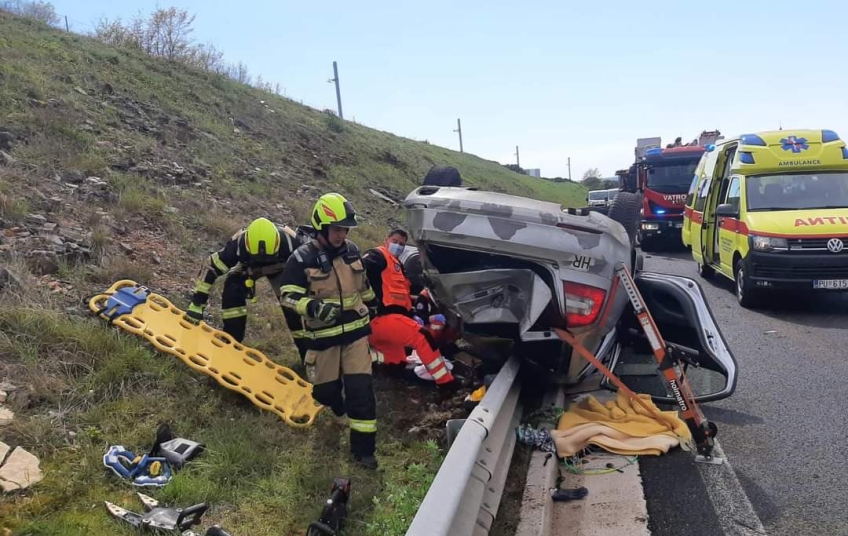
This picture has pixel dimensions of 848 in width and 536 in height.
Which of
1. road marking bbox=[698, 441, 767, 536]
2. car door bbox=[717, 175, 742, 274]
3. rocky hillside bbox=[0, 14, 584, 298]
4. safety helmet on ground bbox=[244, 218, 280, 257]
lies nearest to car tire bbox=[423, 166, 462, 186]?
safety helmet on ground bbox=[244, 218, 280, 257]

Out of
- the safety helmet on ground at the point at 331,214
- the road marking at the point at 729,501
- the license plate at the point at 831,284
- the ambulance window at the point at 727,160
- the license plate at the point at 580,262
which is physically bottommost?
the road marking at the point at 729,501

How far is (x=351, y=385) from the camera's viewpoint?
13.3ft

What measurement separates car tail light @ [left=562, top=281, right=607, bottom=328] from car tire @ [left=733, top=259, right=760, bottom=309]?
4777 millimetres

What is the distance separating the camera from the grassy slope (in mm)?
3338

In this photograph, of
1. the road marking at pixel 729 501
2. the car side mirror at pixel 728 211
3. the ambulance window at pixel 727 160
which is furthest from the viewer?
the ambulance window at pixel 727 160

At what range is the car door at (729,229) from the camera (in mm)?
8406

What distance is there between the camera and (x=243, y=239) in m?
5.11

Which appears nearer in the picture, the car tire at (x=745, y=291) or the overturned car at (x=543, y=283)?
the overturned car at (x=543, y=283)

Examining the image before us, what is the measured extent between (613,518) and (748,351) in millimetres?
3735

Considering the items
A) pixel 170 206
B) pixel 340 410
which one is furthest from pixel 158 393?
pixel 170 206

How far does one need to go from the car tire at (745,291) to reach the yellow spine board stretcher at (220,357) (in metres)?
5.85

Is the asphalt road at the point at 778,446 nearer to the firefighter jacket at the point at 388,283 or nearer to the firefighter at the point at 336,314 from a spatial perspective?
the firefighter at the point at 336,314

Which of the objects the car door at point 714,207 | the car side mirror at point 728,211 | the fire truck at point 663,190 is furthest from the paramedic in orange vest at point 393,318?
the fire truck at point 663,190

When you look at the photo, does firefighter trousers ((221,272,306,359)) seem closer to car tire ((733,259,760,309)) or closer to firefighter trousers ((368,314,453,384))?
firefighter trousers ((368,314,453,384))
